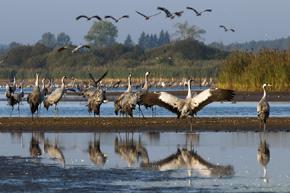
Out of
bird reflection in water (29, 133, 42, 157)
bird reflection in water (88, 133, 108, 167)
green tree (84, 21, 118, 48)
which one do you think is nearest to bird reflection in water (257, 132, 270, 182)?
bird reflection in water (88, 133, 108, 167)

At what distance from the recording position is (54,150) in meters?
14.8

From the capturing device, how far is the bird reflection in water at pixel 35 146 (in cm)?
1415

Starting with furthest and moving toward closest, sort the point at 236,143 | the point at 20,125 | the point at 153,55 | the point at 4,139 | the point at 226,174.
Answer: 1. the point at 153,55
2. the point at 20,125
3. the point at 4,139
4. the point at 236,143
5. the point at 226,174

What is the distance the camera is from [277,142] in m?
16.1

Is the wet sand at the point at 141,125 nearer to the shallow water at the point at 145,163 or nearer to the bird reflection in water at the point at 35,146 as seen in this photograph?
the shallow water at the point at 145,163

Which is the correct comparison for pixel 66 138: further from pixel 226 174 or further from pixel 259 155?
pixel 226 174

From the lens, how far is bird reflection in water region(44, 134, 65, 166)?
13344 mm

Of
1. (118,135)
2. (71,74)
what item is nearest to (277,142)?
(118,135)

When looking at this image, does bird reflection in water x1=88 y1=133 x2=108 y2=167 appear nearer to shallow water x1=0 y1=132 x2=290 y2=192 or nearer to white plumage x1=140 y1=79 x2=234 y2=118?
shallow water x1=0 y1=132 x2=290 y2=192

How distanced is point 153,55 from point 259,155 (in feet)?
299

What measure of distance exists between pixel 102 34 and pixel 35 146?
164 m

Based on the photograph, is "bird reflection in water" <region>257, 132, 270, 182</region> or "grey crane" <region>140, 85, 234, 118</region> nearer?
"bird reflection in water" <region>257, 132, 270, 182</region>

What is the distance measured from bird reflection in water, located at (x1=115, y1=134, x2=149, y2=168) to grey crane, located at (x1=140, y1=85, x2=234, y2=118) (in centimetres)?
222

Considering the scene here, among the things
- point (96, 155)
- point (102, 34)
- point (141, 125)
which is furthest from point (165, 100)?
point (102, 34)
